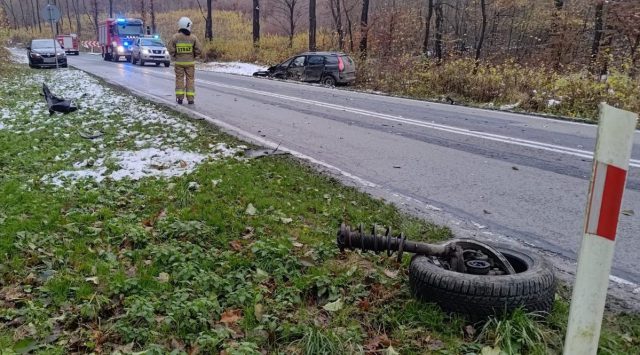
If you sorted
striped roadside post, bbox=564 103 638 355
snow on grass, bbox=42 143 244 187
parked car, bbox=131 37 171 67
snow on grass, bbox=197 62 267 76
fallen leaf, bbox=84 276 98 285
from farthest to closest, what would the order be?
1. parked car, bbox=131 37 171 67
2. snow on grass, bbox=197 62 267 76
3. snow on grass, bbox=42 143 244 187
4. fallen leaf, bbox=84 276 98 285
5. striped roadside post, bbox=564 103 638 355

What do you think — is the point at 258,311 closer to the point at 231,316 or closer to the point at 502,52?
the point at 231,316

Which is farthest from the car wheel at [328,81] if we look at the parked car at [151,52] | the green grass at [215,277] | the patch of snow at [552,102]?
the green grass at [215,277]

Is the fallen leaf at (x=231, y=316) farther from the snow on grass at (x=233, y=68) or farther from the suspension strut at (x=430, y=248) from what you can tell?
the snow on grass at (x=233, y=68)

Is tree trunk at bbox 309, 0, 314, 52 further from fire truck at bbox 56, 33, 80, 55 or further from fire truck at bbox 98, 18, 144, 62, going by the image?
fire truck at bbox 56, 33, 80, 55

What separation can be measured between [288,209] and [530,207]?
2.59 meters

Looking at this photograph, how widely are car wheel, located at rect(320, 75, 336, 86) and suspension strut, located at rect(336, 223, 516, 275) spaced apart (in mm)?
18208

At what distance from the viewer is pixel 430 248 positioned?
3.17 metres

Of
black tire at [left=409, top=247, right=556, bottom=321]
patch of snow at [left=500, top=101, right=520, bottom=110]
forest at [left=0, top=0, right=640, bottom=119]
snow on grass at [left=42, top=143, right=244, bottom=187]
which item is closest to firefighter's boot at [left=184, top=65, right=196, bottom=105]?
snow on grass at [left=42, top=143, right=244, bottom=187]

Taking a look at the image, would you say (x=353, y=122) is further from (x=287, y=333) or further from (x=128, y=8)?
(x=128, y=8)

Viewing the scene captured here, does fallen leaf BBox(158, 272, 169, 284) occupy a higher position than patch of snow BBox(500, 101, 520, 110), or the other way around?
patch of snow BBox(500, 101, 520, 110)

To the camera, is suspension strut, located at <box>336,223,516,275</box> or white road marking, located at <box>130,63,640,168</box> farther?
white road marking, located at <box>130,63,640,168</box>

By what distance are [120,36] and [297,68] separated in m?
21.0

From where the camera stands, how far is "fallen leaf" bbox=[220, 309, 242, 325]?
300 cm

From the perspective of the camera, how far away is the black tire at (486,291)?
280 centimetres
